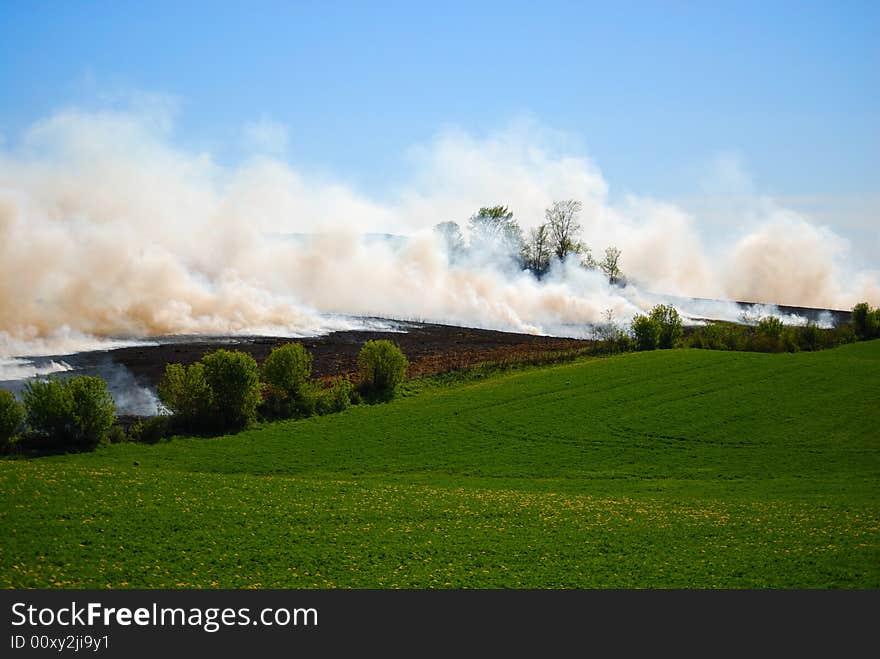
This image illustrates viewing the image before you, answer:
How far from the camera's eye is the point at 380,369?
2025 inches

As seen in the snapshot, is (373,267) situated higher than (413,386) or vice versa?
(373,267)

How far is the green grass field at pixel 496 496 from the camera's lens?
1980cm

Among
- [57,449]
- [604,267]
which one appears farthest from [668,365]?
[604,267]

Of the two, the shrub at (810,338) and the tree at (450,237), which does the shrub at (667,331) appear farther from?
the tree at (450,237)

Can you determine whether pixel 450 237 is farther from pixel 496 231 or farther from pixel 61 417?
pixel 61 417

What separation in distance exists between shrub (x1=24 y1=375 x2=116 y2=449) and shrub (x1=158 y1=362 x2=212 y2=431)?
454 centimetres

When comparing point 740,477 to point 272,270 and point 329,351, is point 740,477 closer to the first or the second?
point 329,351

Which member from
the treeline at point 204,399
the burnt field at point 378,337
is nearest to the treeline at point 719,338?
the burnt field at point 378,337

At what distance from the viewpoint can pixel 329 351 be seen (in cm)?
6456

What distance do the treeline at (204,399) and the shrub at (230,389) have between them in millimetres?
A: 57

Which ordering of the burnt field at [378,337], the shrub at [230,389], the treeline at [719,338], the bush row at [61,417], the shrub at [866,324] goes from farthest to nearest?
the shrub at [866,324], the treeline at [719,338], the burnt field at [378,337], the shrub at [230,389], the bush row at [61,417]

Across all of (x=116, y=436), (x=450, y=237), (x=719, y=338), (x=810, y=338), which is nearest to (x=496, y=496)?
(x=116, y=436)

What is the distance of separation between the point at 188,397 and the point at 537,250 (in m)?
87.2

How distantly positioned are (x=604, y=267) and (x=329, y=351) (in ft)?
215
